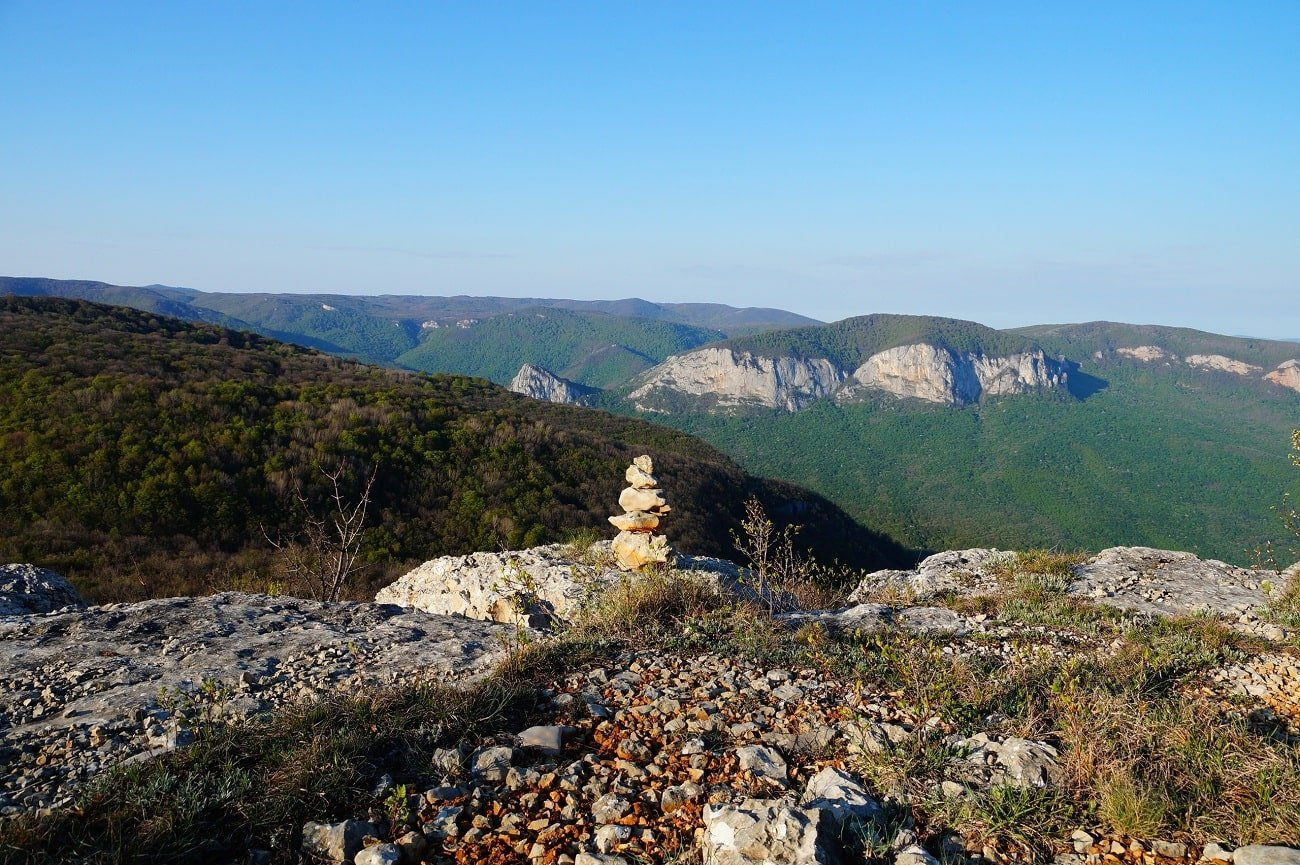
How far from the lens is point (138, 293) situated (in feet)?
604

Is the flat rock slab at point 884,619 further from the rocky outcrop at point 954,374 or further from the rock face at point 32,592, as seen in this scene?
the rocky outcrop at point 954,374

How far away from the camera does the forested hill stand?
50.5 feet

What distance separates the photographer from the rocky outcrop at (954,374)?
131m

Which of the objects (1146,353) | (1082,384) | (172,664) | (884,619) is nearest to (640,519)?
(884,619)

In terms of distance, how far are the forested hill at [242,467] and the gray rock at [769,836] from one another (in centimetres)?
997

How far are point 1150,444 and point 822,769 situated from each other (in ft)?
422

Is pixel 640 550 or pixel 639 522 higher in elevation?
pixel 639 522

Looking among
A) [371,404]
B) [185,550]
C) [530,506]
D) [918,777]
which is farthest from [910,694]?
[371,404]

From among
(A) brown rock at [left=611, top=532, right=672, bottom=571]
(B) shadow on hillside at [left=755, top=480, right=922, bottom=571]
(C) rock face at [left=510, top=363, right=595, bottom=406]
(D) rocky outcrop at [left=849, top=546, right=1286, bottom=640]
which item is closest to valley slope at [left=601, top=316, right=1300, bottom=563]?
(C) rock face at [left=510, top=363, right=595, bottom=406]

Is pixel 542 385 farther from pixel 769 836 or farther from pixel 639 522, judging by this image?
pixel 769 836

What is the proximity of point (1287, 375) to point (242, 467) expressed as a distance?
176064 millimetres

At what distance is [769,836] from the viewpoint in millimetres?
2760

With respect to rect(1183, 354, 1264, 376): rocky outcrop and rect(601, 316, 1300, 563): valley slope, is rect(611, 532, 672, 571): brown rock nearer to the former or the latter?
rect(601, 316, 1300, 563): valley slope

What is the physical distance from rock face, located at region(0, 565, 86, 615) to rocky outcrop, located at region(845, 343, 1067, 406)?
135581 millimetres
